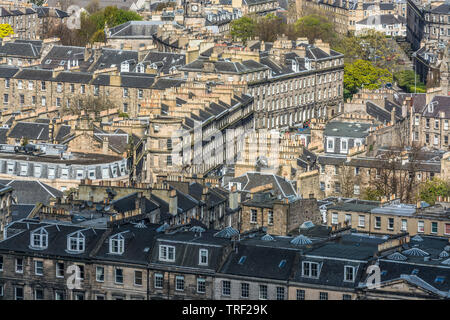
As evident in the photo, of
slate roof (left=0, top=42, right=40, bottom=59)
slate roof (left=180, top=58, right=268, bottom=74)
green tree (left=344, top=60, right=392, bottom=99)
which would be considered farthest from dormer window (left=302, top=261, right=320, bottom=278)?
green tree (left=344, top=60, right=392, bottom=99)

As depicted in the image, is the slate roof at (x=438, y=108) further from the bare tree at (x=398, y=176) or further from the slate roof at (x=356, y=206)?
the slate roof at (x=356, y=206)

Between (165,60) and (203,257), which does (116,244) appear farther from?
(165,60)

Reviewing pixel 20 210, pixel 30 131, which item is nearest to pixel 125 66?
pixel 30 131

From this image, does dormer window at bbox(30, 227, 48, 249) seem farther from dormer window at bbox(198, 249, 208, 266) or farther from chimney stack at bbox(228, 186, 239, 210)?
chimney stack at bbox(228, 186, 239, 210)
